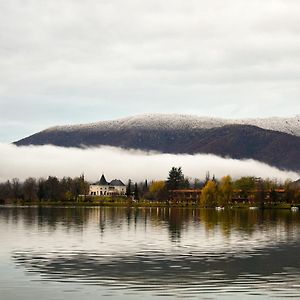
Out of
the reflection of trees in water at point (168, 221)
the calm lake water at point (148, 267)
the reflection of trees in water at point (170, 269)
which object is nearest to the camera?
the calm lake water at point (148, 267)

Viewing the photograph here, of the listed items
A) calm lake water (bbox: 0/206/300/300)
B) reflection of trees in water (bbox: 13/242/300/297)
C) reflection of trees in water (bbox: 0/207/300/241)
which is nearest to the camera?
calm lake water (bbox: 0/206/300/300)

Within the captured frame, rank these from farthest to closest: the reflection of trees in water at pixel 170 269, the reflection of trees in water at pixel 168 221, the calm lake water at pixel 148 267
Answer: the reflection of trees in water at pixel 168 221 < the reflection of trees in water at pixel 170 269 < the calm lake water at pixel 148 267

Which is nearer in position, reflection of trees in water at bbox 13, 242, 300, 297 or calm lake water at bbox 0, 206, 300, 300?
calm lake water at bbox 0, 206, 300, 300

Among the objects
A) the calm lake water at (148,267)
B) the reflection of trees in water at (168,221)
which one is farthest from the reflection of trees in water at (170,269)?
the reflection of trees in water at (168,221)

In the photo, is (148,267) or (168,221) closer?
(148,267)

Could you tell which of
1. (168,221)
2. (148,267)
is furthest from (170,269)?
(168,221)

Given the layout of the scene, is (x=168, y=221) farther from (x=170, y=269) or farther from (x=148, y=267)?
(x=170, y=269)

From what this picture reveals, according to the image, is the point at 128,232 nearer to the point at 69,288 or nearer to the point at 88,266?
the point at 88,266

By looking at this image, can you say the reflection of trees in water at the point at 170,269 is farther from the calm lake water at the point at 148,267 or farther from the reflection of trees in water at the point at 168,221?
the reflection of trees in water at the point at 168,221

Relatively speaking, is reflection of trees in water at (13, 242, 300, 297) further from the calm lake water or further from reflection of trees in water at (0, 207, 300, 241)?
reflection of trees in water at (0, 207, 300, 241)

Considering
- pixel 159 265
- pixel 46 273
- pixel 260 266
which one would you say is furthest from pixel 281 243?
pixel 46 273

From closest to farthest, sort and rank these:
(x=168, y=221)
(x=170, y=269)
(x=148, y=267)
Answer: (x=170, y=269) < (x=148, y=267) < (x=168, y=221)

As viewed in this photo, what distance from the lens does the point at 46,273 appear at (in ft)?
132

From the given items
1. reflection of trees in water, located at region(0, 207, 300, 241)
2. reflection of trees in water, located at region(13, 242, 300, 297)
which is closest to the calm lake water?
reflection of trees in water, located at region(13, 242, 300, 297)
